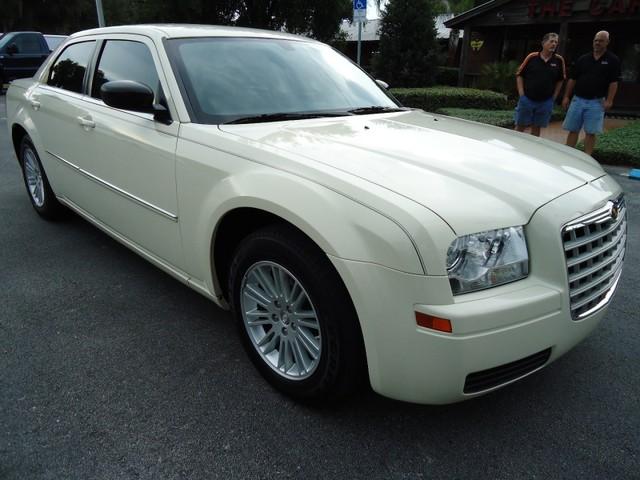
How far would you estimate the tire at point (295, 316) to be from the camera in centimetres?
200

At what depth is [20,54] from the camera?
56.0 feet

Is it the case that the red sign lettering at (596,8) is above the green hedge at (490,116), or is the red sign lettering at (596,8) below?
above

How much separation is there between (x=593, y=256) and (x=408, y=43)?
1669 centimetres

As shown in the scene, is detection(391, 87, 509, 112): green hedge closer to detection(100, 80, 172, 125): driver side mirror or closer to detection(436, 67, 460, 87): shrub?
detection(436, 67, 460, 87): shrub

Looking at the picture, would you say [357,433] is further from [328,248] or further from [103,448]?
[103,448]

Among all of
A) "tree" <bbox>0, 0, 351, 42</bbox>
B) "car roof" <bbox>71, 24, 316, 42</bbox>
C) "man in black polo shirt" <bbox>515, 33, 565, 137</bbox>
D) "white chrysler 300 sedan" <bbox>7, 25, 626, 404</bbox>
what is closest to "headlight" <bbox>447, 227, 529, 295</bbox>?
"white chrysler 300 sedan" <bbox>7, 25, 626, 404</bbox>

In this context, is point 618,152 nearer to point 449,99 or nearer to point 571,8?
point 449,99

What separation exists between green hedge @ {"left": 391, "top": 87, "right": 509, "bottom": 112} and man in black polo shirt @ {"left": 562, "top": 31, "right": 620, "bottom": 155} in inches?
276

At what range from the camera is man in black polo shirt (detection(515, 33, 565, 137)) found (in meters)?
7.30

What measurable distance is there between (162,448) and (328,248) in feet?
3.50

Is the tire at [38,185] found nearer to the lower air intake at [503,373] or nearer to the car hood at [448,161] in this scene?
the car hood at [448,161]

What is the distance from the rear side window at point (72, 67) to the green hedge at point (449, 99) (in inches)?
431

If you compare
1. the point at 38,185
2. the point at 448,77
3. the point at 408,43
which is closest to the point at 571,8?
the point at 408,43

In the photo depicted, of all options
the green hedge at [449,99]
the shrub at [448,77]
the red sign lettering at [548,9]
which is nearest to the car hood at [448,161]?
the green hedge at [449,99]
